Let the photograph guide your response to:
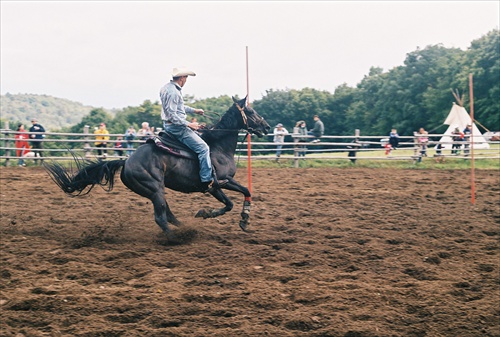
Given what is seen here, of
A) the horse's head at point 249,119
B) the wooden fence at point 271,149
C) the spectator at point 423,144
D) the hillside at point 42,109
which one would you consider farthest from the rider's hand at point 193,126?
the hillside at point 42,109

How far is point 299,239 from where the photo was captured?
8.24m

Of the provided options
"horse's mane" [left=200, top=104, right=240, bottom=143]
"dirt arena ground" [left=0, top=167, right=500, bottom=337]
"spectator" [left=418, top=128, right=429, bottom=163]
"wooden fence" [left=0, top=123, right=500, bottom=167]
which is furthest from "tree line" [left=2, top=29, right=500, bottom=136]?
"horse's mane" [left=200, top=104, right=240, bottom=143]

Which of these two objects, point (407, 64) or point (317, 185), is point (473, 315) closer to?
point (317, 185)

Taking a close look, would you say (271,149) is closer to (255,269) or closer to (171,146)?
(171,146)

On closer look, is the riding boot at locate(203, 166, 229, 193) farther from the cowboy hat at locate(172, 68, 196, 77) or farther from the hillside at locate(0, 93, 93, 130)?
the hillside at locate(0, 93, 93, 130)

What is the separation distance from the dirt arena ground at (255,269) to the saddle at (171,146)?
1.14m

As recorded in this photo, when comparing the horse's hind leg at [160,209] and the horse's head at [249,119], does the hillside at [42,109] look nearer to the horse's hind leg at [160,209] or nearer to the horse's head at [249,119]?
the horse's head at [249,119]

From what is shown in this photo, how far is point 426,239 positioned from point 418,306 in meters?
3.30

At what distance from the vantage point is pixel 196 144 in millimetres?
8367

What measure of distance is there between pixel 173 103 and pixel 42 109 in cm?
9437

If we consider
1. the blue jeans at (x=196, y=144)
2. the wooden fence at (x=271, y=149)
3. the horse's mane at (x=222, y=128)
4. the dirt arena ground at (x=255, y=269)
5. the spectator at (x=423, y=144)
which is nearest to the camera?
the dirt arena ground at (x=255, y=269)

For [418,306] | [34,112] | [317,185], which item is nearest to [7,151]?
[317,185]

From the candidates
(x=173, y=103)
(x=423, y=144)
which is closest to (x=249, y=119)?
(x=173, y=103)

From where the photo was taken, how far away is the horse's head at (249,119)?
356 inches
